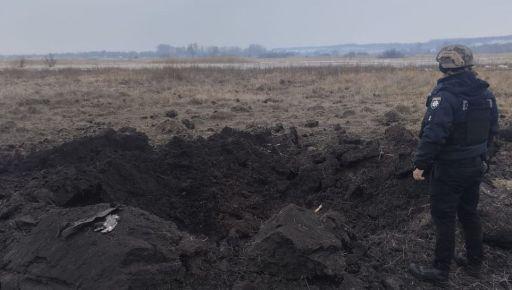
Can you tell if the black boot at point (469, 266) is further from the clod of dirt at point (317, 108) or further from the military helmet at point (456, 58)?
the clod of dirt at point (317, 108)

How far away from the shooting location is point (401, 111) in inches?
479

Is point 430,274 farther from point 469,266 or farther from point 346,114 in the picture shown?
point 346,114

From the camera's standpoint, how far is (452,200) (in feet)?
13.3

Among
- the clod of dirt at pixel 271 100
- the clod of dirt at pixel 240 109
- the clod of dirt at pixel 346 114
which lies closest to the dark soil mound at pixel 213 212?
the clod of dirt at pixel 346 114

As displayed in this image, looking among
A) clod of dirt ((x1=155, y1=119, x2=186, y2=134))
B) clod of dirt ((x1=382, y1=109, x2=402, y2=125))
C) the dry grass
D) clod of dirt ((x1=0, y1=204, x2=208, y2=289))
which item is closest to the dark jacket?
clod of dirt ((x1=0, y1=204, x2=208, y2=289))

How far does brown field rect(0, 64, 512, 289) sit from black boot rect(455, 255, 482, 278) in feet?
0.22

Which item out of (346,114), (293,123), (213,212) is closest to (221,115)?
(293,123)

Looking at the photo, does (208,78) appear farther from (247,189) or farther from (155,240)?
(155,240)

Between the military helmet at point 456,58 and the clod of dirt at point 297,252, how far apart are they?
1.71 meters

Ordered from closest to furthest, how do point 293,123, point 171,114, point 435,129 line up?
point 435,129 → point 293,123 → point 171,114

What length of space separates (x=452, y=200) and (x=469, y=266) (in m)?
0.83

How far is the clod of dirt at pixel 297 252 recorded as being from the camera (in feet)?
13.1

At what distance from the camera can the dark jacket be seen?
382 centimetres

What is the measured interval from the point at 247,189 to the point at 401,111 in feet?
21.9
